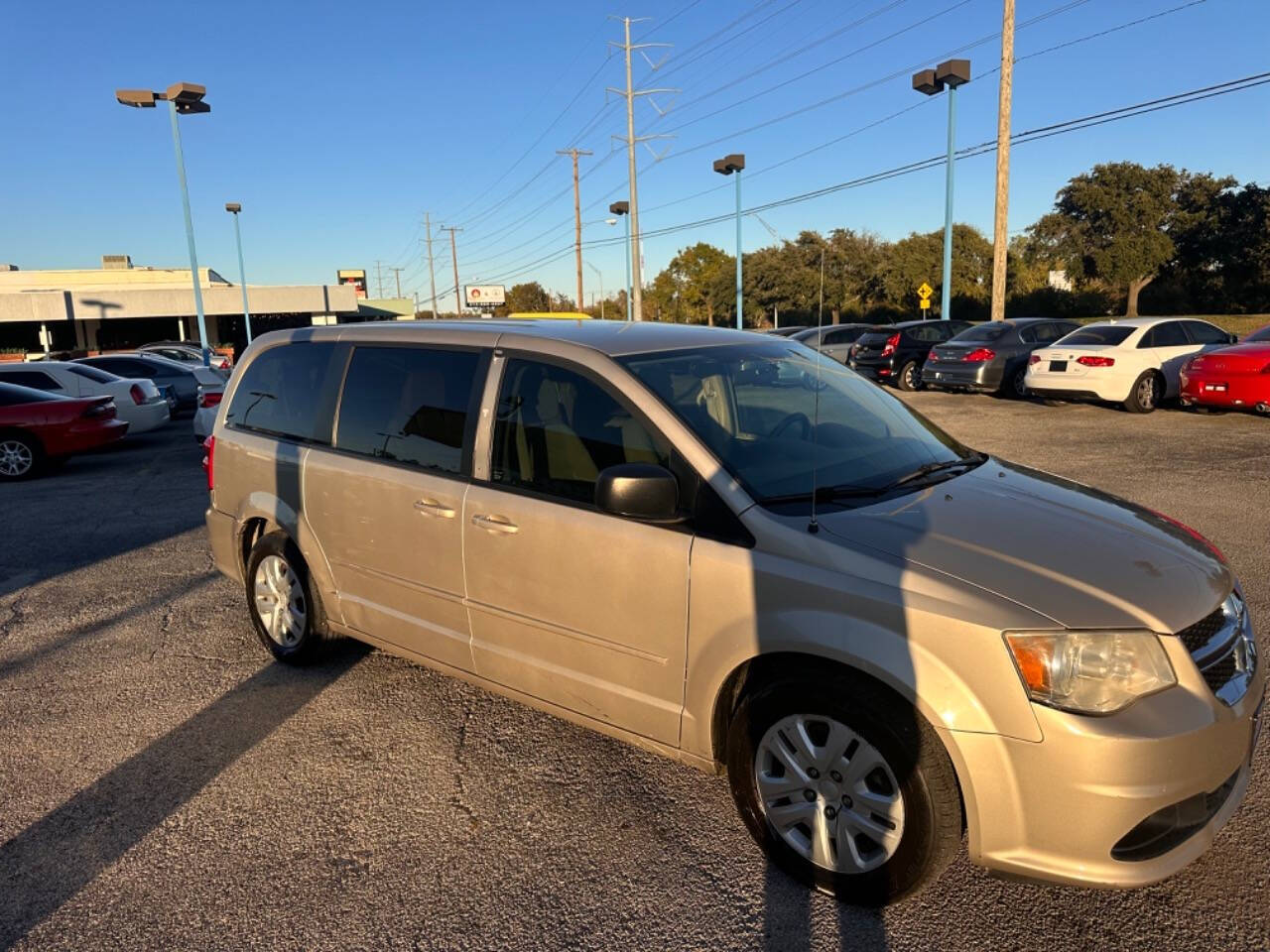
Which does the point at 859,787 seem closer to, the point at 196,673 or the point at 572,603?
the point at 572,603

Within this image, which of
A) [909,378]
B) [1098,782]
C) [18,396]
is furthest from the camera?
[909,378]

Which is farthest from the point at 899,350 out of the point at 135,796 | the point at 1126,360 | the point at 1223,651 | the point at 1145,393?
the point at 135,796

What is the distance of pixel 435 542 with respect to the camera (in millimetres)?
3621

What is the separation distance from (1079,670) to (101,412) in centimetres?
1292

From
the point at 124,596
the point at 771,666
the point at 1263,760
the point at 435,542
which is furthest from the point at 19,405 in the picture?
the point at 1263,760

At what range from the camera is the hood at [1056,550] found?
2.43 metres

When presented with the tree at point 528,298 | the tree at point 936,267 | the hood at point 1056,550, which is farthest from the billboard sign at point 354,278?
the hood at point 1056,550

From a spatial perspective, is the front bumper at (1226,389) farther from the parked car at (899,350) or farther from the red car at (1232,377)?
the parked car at (899,350)

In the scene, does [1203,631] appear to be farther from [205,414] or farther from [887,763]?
[205,414]

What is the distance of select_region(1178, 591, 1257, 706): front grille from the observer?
2475mm

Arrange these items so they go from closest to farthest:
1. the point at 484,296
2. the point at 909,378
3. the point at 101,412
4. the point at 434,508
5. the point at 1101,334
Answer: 1. the point at 434,508
2. the point at 101,412
3. the point at 1101,334
4. the point at 909,378
5. the point at 484,296

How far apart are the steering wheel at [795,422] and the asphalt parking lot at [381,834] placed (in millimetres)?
1407

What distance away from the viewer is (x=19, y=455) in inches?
444

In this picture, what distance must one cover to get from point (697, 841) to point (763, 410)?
167cm
